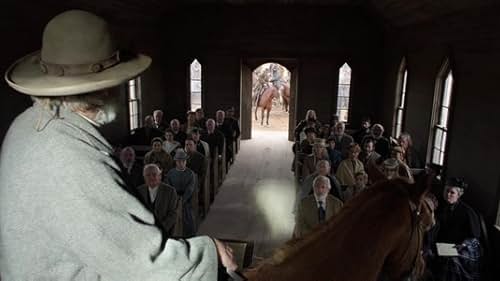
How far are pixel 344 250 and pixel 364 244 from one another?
10 centimetres

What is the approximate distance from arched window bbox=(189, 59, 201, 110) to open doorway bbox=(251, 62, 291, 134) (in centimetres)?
431

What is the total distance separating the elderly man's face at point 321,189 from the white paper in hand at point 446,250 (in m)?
1.47

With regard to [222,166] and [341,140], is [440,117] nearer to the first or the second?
[341,140]

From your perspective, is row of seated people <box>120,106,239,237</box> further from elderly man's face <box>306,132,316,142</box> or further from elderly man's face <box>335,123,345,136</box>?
elderly man's face <box>335,123,345,136</box>

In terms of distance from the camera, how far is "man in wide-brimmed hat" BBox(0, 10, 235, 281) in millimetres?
1120

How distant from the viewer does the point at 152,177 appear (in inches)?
218

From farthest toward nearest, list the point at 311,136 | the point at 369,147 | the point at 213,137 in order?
the point at 213,137, the point at 311,136, the point at 369,147

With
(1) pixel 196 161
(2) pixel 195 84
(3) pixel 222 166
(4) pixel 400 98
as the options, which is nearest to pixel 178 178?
(1) pixel 196 161

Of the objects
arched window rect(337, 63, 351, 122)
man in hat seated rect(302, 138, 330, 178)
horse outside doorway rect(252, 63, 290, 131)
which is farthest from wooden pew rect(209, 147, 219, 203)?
horse outside doorway rect(252, 63, 290, 131)

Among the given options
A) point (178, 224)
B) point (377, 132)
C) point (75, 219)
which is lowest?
point (178, 224)

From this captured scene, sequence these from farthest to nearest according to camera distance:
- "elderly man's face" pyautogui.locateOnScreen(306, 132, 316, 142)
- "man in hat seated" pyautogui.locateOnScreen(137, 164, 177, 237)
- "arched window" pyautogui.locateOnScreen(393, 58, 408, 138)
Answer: "arched window" pyautogui.locateOnScreen(393, 58, 408, 138)
"elderly man's face" pyautogui.locateOnScreen(306, 132, 316, 142)
"man in hat seated" pyautogui.locateOnScreen(137, 164, 177, 237)

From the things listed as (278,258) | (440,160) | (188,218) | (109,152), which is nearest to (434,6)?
(440,160)

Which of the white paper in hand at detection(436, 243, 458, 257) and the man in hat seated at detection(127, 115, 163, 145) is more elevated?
the man in hat seated at detection(127, 115, 163, 145)

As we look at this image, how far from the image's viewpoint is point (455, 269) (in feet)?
16.3
